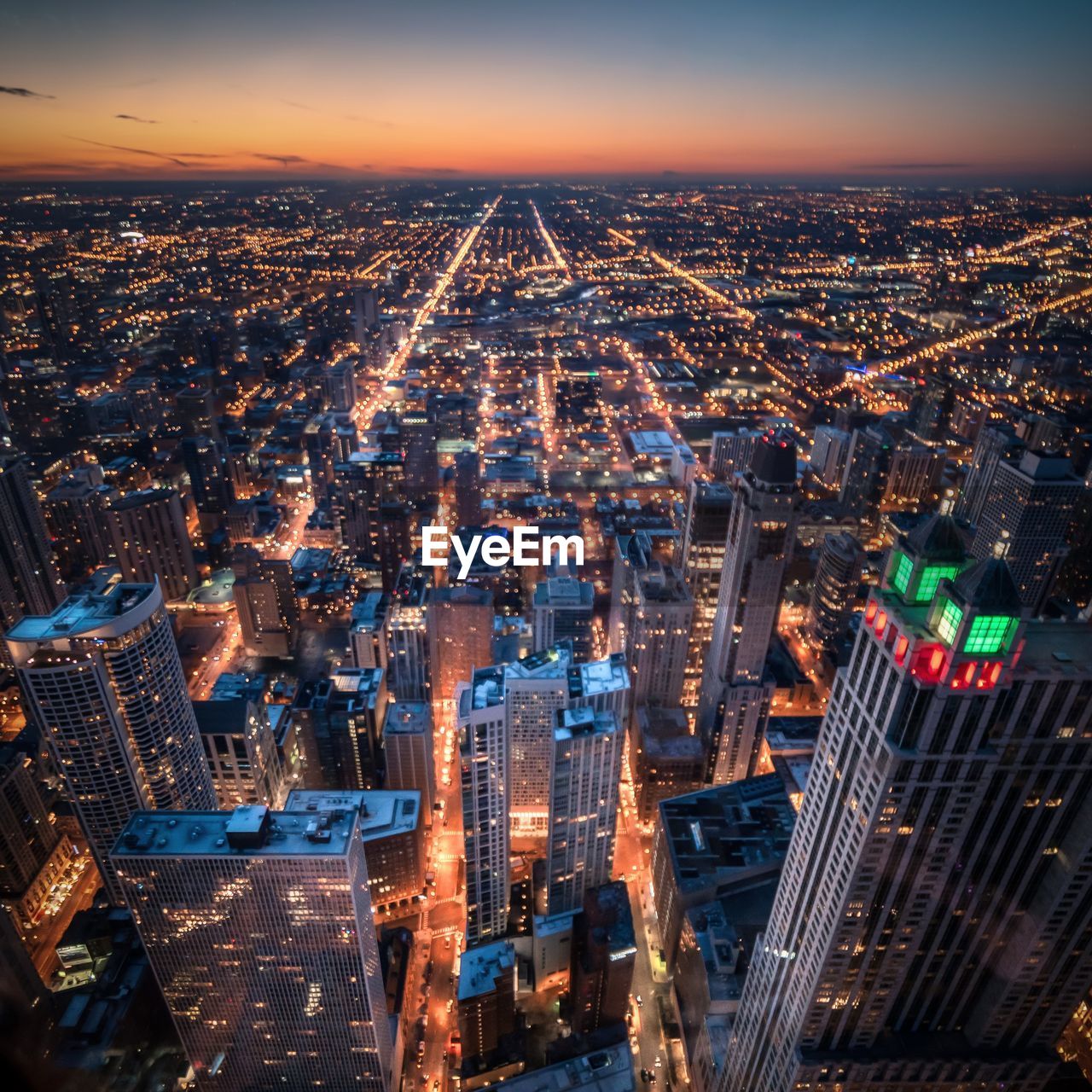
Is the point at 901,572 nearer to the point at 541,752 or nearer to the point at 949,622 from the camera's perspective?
the point at 949,622

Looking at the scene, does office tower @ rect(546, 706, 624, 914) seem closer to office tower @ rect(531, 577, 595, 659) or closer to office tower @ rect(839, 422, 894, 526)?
office tower @ rect(531, 577, 595, 659)

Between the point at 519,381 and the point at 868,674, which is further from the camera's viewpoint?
the point at 519,381

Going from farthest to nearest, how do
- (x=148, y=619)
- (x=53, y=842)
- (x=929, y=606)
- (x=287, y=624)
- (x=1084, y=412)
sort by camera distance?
(x=1084, y=412), (x=287, y=624), (x=53, y=842), (x=148, y=619), (x=929, y=606)

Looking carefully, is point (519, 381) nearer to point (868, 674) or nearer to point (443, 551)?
point (443, 551)

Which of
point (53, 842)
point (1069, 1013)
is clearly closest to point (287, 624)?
point (53, 842)

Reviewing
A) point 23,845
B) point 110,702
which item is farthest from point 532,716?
point 23,845

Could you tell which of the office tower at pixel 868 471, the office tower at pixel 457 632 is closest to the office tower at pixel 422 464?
the office tower at pixel 457 632

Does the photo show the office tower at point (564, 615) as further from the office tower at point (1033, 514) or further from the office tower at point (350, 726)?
the office tower at point (1033, 514)
